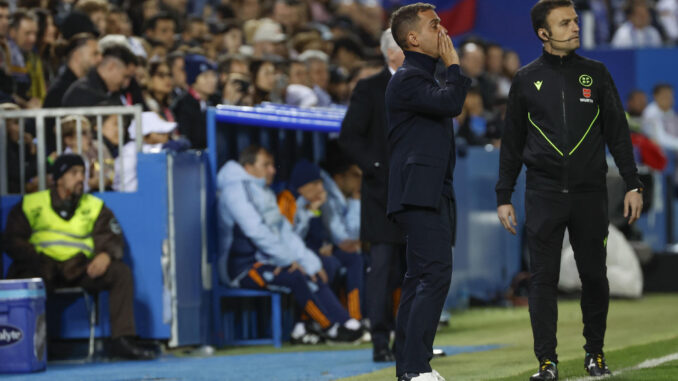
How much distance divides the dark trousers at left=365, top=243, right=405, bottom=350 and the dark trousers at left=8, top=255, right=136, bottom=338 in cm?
195

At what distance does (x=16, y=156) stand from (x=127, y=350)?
1.81 metres

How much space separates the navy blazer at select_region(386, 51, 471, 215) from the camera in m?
6.92

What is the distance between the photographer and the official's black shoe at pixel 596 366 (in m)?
7.53

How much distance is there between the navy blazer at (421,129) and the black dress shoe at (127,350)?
3667 mm

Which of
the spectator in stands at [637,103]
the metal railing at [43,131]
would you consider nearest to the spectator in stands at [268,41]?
the spectator in stands at [637,103]

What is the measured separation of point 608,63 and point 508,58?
2056 millimetres

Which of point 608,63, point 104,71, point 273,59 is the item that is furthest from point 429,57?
point 608,63

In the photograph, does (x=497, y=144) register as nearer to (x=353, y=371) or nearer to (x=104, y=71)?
(x=104, y=71)

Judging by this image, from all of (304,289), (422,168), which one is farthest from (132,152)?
(422,168)

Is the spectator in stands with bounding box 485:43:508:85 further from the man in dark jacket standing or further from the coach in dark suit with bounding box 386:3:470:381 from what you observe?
the coach in dark suit with bounding box 386:3:470:381

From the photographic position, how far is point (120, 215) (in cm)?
1047

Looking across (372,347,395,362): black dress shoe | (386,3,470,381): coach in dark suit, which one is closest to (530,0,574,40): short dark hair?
(386,3,470,381): coach in dark suit

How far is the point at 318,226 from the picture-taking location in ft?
39.3

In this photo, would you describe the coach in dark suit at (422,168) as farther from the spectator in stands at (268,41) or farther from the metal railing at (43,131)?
the spectator in stands at (268,41)
